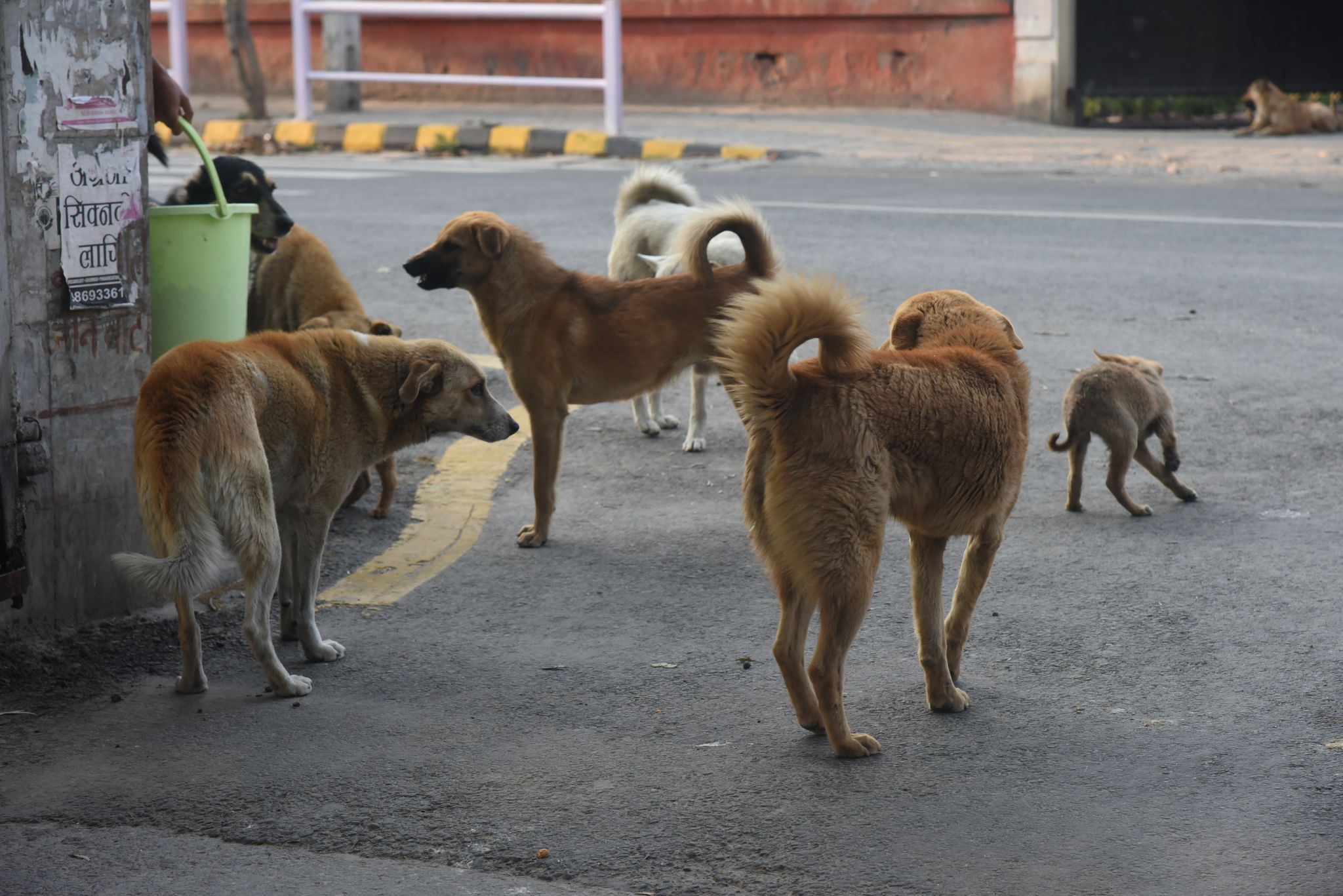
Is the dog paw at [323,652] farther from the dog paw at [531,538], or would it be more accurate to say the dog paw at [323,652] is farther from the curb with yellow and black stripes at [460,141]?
the curb with yellow and black stripes at [460,141]

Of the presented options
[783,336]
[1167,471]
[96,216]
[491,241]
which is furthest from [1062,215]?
[96,216]

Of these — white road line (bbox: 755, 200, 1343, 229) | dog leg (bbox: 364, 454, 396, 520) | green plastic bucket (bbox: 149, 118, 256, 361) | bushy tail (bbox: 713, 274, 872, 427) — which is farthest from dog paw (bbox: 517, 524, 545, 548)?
A: white road line (bbox: 755, 200, 1343, 229)

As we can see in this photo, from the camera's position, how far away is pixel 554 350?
5906 mm

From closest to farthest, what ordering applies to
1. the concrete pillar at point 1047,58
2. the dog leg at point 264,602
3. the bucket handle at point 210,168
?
the dog leg at point 264,602 < the bucket handle at point 210,168 < the concrete pillar at point 1047,58

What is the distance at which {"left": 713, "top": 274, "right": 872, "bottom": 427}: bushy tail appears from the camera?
12.3 feet

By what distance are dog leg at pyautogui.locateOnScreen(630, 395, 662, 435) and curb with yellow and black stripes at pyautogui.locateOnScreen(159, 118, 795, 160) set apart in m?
9.19

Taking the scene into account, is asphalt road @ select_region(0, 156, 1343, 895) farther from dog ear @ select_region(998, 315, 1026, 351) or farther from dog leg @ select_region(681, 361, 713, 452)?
dog ear @ select_region(998, 315, 1026, 351)

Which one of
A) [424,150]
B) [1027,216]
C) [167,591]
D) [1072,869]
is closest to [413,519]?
[167,591]

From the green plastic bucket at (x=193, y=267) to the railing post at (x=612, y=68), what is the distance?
12.3 m

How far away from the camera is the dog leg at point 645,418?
7.11 meters

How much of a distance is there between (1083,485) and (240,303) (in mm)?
3356

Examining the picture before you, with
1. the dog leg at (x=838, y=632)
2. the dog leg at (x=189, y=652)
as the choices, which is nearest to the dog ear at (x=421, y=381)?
the dog leg at (x=189, y=652)

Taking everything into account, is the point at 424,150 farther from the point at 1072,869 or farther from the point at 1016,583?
the point at 1072,869

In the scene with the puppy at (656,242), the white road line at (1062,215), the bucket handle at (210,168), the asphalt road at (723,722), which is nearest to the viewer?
the asphalt road at (723,722)
